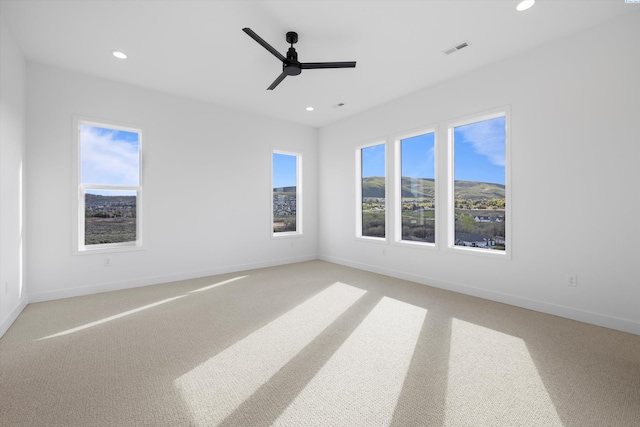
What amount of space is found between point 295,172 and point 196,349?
4437mm

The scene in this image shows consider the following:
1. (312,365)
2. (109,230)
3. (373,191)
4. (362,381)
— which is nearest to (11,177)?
(109,230)

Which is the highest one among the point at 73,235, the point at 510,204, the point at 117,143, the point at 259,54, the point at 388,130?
the point at 259,54

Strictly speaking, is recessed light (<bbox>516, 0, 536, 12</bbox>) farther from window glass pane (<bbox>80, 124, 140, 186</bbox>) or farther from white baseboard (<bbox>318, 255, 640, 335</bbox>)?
window glass pane (<bbox>80, 124, 140, 186</bbox>)

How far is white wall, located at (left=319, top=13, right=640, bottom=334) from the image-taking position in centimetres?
271

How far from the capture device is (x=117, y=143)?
4.23 meters

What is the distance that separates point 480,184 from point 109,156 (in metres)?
5.28

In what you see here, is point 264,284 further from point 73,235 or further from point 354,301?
point 73,235

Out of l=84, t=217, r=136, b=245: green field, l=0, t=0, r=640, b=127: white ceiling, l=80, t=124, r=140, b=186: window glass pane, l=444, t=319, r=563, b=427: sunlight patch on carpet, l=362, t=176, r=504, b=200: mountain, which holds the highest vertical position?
l=0, t=0, r=640, b=127: white ceiling

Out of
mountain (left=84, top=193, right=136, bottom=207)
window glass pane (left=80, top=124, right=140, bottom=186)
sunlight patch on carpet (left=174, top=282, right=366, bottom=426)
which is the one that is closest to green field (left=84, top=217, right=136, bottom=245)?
mountain (left=84, top=193, right=136, bottom=207)

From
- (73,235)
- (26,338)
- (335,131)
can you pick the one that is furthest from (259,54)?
(26,338)

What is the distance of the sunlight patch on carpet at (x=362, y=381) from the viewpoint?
1606mm

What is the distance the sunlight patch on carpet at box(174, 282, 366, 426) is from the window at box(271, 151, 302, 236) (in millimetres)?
2956

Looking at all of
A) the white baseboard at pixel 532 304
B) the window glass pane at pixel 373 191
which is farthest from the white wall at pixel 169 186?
the white baseboard at pixel 532 304

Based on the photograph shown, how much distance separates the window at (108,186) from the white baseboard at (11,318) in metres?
0.83
